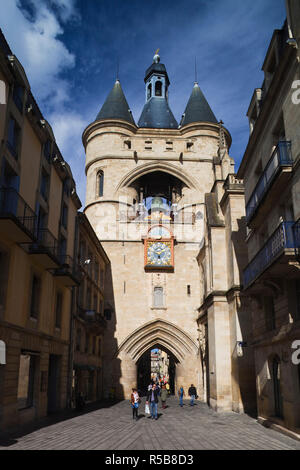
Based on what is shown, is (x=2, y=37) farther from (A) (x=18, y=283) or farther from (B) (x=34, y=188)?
(A) (x=18, y=283)

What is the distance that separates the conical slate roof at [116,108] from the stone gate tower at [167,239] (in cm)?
11

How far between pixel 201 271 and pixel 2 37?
20.5 m

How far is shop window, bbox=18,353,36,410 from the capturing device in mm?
13902

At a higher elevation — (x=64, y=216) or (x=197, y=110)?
(x=197, y=110)

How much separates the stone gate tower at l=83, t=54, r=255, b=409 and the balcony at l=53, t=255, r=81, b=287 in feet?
23.9

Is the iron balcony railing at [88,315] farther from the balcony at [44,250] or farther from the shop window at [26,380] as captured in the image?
the shop window at [26,380]

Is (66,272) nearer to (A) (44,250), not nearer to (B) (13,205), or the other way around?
(A) (44,250)

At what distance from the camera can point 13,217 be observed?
11.2m

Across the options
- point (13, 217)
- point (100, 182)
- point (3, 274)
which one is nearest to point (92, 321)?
point (3, 274)

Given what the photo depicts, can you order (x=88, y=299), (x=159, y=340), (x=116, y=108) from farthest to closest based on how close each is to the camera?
1. (x=116, y=108)
2. (x=159, y=340)
3. (x=88, y=299)

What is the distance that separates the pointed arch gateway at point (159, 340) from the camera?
28.6 m

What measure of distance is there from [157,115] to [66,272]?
2736 centimetres

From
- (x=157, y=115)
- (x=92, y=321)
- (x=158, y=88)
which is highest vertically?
(x=158, y=88)
